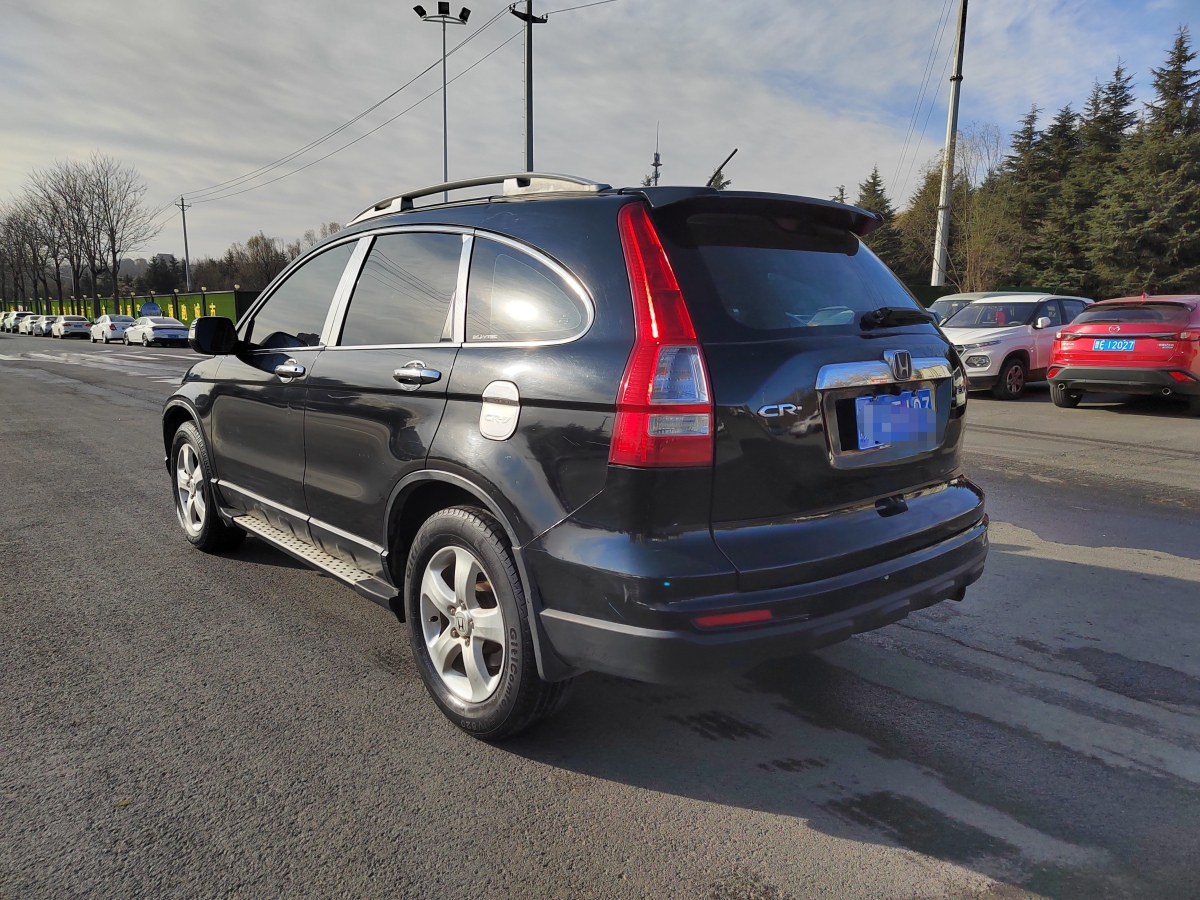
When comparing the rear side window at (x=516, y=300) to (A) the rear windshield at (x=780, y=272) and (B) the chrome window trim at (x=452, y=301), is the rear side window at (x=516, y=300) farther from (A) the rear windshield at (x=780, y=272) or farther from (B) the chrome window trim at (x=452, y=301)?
(A) the rear windshield at (x=780, y=272)

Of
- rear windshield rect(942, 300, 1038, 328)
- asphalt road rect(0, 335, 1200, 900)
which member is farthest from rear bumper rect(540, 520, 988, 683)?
rear windshield rect(942, 300, 1038, 328)

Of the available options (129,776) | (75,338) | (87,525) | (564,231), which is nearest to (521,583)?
(564,231)

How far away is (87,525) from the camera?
553 centimetres

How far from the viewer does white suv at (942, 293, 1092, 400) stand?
12789 mm

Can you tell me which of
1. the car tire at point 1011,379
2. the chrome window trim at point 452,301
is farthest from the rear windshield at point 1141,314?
the chrome window trim at point 452,301

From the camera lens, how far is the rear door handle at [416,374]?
2814 millimetres

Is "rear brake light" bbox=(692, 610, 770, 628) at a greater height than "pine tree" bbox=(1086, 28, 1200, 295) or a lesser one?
lesser

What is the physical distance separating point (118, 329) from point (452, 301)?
4666 cm

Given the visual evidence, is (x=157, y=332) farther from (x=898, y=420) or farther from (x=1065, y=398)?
(x=898, y=420)

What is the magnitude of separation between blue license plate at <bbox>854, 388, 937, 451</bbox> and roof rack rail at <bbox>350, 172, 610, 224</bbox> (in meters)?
1.11

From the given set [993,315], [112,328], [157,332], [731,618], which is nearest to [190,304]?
[112,328]

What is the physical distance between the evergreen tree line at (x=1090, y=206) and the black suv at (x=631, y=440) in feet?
106

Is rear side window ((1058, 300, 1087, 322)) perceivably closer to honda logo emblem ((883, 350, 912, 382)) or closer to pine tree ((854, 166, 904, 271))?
honda logo emblem ((883, 350, 912, 382))

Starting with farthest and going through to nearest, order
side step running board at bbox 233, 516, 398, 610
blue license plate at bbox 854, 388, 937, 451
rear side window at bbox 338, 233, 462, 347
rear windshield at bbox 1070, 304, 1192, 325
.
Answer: rear windshield at bbox 1070, 304, 1192, 325
side step running board at bbox 233, 516, 398, 610
rear side window at bbox 338, 233, 462, 347
blue license plate at bbox 854, 388, 937, 451
